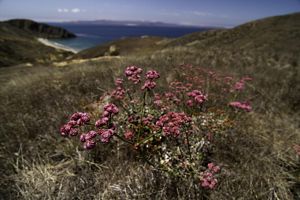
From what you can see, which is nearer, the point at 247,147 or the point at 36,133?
the point at 247,147

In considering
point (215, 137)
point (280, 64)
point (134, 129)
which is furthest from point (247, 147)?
point (280, 64)

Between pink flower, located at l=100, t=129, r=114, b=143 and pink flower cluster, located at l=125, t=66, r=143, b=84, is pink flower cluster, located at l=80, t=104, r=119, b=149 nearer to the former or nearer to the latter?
pink flower, located at l=100, t=129, r=114, b=143

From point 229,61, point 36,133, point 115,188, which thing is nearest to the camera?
point 115,188

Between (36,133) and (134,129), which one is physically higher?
(134,129)

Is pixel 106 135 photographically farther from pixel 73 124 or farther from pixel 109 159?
pixel 109 159

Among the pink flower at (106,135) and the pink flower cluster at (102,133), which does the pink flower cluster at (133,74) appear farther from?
the pink flower at (106,135)

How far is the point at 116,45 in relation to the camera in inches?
1500

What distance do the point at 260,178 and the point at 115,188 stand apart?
1.68 m

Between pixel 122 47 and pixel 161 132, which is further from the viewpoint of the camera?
pixel 122 47

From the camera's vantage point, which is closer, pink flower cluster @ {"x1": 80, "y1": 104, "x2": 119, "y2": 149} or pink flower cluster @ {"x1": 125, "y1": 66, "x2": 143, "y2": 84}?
pink flower cluster @ {"x1": 80, "y1": 104, "x2": 119, "y2": 149}

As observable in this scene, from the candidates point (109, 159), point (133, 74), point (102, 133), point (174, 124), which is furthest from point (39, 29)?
point (102, 133)

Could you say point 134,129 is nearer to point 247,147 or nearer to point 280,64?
point 247,147

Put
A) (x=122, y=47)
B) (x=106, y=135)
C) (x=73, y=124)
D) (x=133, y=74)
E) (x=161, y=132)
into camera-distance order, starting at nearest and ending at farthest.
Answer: (x=106, y=135)
(x=73, y=124)
(x=161, y=132)
(x=133, y=74)
(x=122, y=47)

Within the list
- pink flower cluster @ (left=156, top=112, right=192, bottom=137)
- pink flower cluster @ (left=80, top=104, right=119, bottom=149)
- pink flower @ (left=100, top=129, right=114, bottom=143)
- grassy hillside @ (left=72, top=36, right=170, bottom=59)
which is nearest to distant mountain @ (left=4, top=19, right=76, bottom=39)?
grassy hillside @ (left=72, top=36, right=170, bottom=59)
